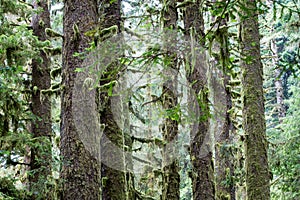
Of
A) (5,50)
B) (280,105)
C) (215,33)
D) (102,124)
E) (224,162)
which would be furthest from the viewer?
(280,105)

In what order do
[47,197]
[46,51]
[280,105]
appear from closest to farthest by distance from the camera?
[47,197] → [46,51] → [280,105]

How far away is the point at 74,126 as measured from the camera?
18.2 ft

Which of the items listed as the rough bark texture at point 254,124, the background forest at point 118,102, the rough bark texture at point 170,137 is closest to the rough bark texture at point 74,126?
the background forest at point 118,102

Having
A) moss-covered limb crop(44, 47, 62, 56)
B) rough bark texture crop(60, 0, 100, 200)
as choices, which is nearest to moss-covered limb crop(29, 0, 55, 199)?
moss-covered limb crop(44, 47, 62, 56)

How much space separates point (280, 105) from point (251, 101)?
44.2 ft

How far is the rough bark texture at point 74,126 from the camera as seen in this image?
209 inches

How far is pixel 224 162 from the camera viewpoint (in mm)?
11031

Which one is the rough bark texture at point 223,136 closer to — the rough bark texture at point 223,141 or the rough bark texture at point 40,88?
the rough bark texture at point 223,141

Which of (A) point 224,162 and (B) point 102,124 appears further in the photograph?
(A) point 224,162

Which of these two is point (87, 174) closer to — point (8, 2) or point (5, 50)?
point (5, 50)

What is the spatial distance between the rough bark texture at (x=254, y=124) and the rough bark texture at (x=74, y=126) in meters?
2.79

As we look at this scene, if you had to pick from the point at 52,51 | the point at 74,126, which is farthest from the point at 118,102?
the point at 52,51

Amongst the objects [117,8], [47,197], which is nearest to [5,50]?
[117,8]

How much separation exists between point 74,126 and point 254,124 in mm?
3414
